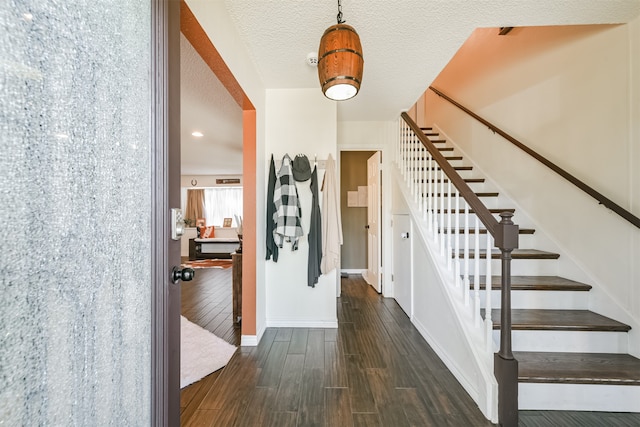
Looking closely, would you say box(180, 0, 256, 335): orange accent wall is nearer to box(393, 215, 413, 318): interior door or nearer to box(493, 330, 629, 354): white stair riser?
box(393, 215, 413, 318): interior door

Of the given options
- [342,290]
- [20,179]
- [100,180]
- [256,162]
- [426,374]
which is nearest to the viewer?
[20,179]

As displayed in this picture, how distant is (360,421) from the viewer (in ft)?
4.78

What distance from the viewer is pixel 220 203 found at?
8.19 m

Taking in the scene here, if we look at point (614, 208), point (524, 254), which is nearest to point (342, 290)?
point (524, 254)

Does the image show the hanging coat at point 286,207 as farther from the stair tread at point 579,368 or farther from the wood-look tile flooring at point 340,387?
the stair tread at point 579,368

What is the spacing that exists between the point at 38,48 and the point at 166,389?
915 millimetres

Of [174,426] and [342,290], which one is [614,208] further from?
[342,290]

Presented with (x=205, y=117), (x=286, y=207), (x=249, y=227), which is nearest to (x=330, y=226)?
(x=286, y=207)

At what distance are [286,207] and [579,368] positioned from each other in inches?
91.6

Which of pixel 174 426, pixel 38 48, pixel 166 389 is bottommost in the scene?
pixel 174 426

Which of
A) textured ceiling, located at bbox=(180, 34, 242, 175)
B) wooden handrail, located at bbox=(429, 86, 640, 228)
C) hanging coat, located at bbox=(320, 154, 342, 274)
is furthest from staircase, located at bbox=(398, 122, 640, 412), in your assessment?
textured ceiling, located at bbox=(180, 34, 242, 175)

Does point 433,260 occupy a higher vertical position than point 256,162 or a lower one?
lower

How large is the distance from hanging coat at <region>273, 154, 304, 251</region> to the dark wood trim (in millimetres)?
1675

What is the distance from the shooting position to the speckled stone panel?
453 millimetres
